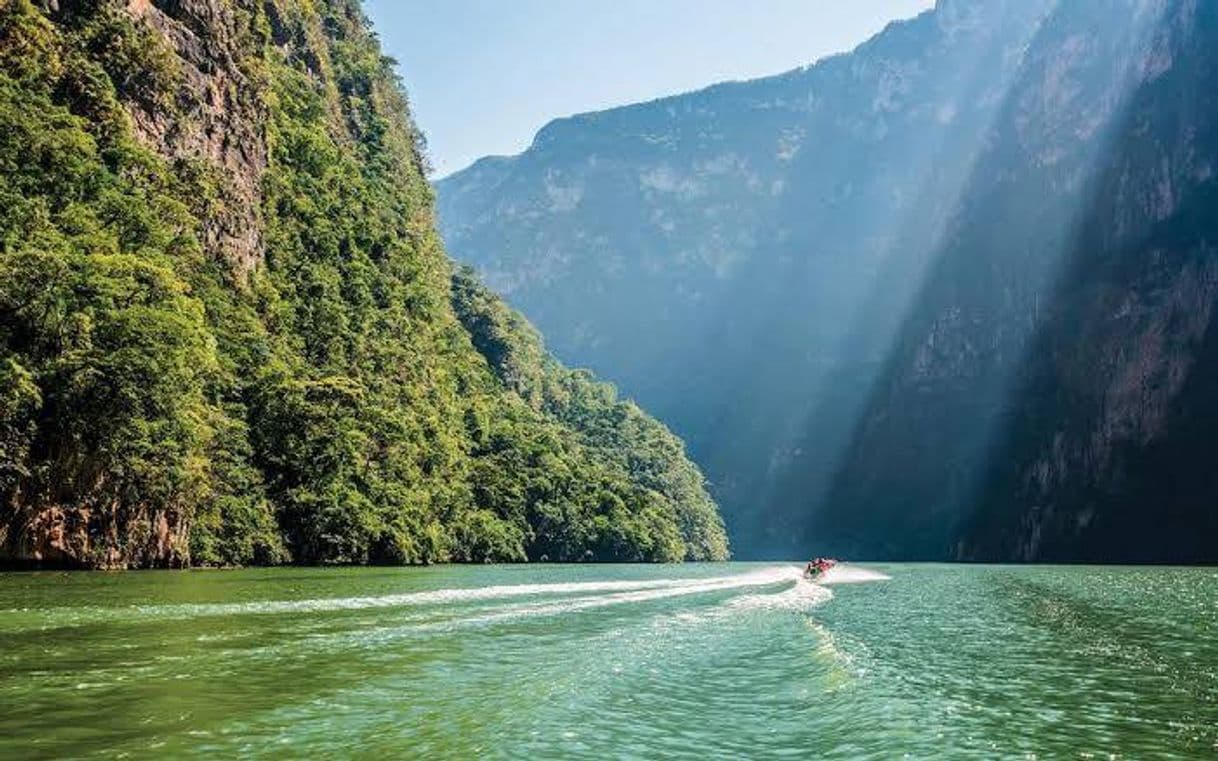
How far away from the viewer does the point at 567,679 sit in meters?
21.6

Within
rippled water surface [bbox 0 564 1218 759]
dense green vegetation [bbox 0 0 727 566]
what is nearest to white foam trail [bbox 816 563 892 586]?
rippled water surface [bbox 0 564 1218 759]

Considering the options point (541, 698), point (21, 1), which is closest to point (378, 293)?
point (21, 1)

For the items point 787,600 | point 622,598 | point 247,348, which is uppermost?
point 247,348

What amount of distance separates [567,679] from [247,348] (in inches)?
2573

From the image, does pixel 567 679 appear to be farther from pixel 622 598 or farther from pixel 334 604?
pixel 622 598

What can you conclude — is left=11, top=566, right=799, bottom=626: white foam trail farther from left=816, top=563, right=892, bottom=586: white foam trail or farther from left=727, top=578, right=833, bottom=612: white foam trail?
left=816, top=563, right=892, bottom=586: white foam trail

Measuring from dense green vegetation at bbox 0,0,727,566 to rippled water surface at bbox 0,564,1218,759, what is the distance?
13.0m

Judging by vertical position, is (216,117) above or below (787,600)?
above

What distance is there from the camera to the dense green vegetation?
161 feet

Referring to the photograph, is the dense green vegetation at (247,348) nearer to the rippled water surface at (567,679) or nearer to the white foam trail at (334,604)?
the rippled water surface at (567,679)

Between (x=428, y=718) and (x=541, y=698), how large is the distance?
2980mm

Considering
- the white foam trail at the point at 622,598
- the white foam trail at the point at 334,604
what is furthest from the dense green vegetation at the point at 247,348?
the white foam trail at the point at 622,598

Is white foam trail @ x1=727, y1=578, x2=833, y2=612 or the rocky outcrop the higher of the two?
the rocky outcrop

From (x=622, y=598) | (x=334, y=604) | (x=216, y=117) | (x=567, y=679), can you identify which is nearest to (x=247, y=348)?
(x=216, y=117)
